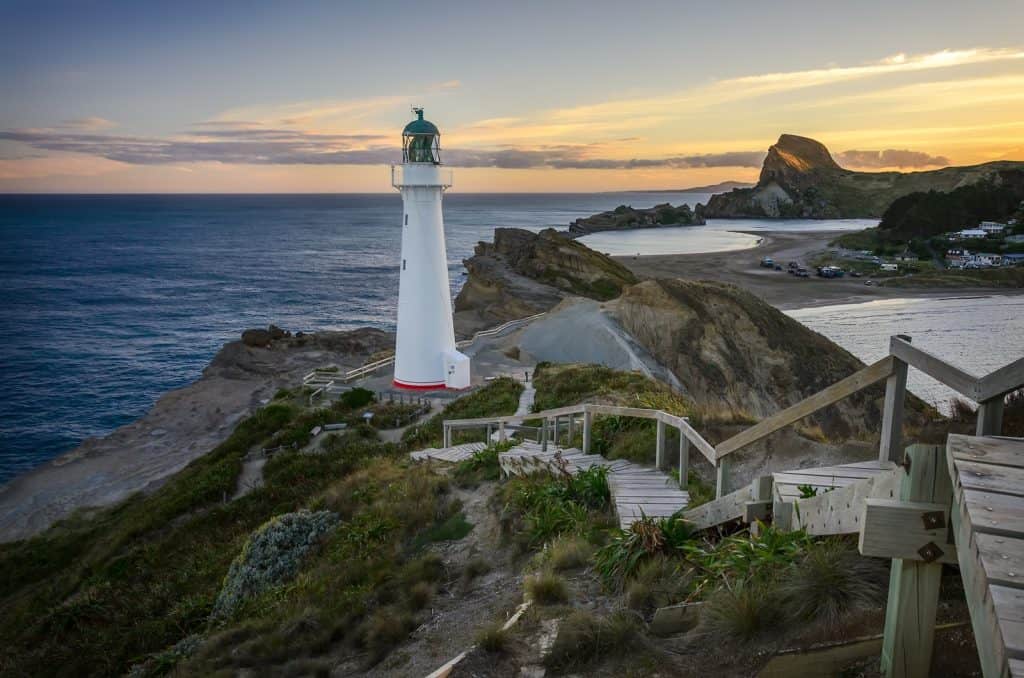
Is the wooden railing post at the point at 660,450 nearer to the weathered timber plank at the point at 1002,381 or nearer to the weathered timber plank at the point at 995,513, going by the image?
the weathered timber plank at the point at 1002,381

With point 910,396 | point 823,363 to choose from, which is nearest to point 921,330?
point 823,363

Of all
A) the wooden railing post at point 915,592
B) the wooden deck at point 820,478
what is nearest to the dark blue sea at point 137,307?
the wooden deck at point 820,478

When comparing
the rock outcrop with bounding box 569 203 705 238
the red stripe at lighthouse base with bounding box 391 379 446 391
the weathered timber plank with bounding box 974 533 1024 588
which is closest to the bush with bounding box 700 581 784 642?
the weathered timber plank with bounding box 974 533 1024 588

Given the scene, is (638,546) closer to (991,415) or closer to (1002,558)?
(991,415)

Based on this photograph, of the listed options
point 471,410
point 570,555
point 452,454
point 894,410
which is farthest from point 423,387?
point 894,410

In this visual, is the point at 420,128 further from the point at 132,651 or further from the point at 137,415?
the point at 137,415

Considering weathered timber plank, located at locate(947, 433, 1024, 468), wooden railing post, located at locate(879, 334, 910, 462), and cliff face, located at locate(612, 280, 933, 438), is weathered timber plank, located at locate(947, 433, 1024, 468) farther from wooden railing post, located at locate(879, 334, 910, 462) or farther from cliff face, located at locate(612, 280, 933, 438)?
cliff face, located at locate(612, 280, 933, 438)
